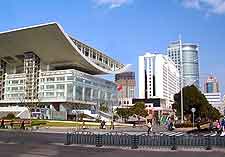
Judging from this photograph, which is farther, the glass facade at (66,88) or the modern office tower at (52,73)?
the glass facade at (66,88)

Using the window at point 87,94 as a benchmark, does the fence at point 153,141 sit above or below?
below

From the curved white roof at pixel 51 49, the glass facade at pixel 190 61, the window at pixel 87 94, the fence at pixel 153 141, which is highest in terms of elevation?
the curved white roof at pixel 51 49

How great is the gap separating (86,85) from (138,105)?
18367 millimetres

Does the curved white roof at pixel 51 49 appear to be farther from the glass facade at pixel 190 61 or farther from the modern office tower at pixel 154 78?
the modern office tower at pixel 154 78

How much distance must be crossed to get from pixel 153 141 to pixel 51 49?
320 feet

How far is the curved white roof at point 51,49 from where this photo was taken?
10250 cm

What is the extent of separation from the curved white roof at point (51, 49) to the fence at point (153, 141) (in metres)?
81.4

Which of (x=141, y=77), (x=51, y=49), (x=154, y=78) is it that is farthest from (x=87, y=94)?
(x=141, y=77)

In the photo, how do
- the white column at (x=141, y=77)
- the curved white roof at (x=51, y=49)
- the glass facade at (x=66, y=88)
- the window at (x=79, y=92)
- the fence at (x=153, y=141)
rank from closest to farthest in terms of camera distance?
the fence at (x=153, y=141) < the curved white roof at (x=51, y=49) < the glass facade at (x=66, y=88) < the window at (x=79, y=92) < the white column at (x=141, y=77)

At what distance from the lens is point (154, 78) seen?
Answer: 17200 centimetres

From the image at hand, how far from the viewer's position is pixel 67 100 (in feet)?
359

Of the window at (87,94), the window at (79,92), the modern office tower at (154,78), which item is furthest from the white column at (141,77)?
the window at (79,92)

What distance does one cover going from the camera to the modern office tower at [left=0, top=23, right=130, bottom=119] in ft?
349

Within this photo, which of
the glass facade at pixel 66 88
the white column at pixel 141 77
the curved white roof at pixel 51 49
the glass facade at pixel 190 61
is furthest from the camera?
the white column at pixel 141 77
